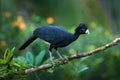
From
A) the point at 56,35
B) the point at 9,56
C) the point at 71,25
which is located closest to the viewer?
the point at 9,56

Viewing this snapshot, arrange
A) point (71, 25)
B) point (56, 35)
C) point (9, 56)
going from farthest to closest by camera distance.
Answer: point (71, 25), point (56, 35), point (9, 56)

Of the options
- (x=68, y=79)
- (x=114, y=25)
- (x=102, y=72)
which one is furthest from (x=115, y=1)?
(x=68, y=79)

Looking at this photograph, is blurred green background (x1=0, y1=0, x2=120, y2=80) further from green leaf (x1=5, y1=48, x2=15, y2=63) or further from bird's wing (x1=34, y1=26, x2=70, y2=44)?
green leaf (x1=5, y1=48, x2=15, y2=63)

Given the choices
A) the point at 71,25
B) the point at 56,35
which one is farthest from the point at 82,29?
the point at 71,25

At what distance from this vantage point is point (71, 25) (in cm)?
845

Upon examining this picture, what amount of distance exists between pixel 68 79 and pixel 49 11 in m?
3.07

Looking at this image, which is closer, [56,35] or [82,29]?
[82,29]

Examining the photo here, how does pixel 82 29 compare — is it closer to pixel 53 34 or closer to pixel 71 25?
pixel 53 34

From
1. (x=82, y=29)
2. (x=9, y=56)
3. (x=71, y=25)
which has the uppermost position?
(x=71, y=25)

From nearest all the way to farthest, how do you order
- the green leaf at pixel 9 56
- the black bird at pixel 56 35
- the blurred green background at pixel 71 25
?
the green leaf at pixel 9 56 < the black bird at pixel 56 35 < the blurred green background at pixel 71 25

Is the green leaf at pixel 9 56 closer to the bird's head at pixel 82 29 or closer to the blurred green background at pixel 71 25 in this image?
the bird's head at pixel 82 29

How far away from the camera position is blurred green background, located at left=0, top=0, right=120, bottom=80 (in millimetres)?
7098

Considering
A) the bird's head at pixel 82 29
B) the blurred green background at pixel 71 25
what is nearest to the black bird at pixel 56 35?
the bird's head at pixel 82 29

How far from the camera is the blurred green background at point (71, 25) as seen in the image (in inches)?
279
